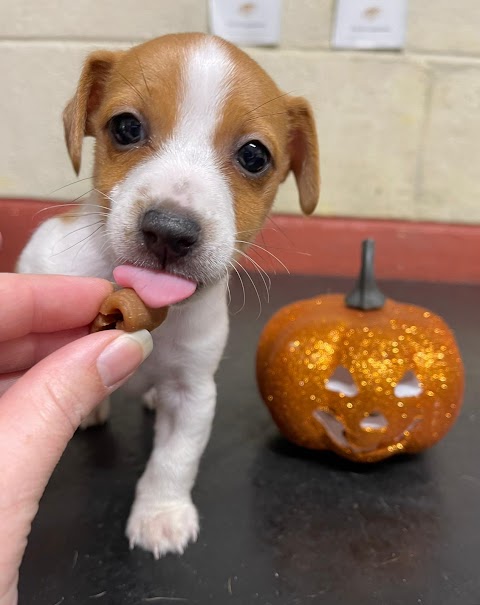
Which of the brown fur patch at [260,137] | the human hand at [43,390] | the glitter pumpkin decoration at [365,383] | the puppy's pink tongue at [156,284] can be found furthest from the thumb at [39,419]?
the glitter pumpkin decoration at [365,383]

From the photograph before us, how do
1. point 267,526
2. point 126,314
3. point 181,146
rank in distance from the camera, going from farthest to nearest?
point 267,526
point 181,146
point 126,314

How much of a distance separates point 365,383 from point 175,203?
2.13ft

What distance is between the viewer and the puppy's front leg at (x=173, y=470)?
124 centimetres

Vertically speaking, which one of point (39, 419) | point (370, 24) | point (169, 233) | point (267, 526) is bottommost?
point (267, 526)

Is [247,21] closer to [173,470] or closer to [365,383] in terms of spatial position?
[365,383]

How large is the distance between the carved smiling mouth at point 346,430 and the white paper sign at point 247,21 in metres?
1.63

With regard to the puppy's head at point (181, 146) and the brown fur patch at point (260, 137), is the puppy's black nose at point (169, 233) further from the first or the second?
the brown fur patch at point (260, 137)

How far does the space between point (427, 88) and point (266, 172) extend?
4.71ft

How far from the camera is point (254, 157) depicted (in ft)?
4.29

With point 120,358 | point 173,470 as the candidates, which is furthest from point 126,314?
point 173,470

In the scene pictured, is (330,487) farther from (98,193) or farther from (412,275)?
(412,275)

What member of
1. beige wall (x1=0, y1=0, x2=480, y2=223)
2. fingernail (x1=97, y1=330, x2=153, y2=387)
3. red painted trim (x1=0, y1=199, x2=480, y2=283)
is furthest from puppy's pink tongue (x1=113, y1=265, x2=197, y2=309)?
red painted trim (x1=0, y1=199, x2=480, y2=283)

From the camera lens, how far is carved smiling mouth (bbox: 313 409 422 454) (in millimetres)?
1411

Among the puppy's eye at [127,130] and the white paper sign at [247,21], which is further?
the white paper sign at [247,21]
